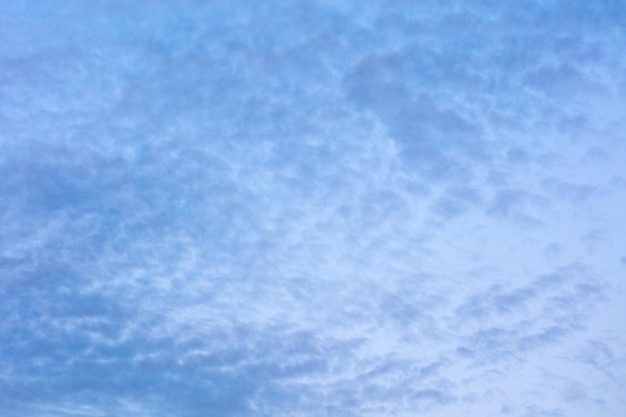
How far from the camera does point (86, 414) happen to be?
1051 inches

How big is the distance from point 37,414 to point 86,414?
8.20ft

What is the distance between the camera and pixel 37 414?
26719 mm
